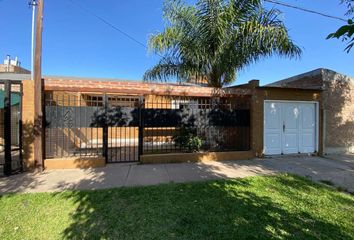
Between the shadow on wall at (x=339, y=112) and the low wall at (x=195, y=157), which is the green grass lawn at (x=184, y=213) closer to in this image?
the low wall at (x=195, y=157)

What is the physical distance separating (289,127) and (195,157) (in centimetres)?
433

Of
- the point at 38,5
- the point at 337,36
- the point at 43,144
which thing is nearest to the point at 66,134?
the point at 43,144

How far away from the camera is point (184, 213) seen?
14.1ft

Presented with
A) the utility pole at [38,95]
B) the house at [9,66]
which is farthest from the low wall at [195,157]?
the house at [9,66]

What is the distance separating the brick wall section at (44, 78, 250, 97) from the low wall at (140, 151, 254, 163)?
7.13 feet

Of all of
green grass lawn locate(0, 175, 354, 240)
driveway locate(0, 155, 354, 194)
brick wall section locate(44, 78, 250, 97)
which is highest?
brick wall section locate(44, 78, 250, 97)

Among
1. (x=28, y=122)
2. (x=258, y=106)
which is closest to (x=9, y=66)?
(x=28, y=122)

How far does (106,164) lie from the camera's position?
26.0ft

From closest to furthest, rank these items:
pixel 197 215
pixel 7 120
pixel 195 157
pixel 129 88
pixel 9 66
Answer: pixel 197 215 → pixel 7 120 → pixel 129 88 → pixel 195 157 → pixel 9 66

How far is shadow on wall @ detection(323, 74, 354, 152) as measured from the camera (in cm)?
1090

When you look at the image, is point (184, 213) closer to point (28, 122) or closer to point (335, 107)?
point (28, 122)

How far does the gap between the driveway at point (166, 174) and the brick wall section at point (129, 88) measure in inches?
98.9

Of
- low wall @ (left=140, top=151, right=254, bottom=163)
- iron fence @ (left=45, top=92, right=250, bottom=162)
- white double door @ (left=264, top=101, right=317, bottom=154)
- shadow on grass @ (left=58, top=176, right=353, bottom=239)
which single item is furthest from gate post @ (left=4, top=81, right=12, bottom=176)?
white double door @ (left=264, top=101, right=317, bottom=154)

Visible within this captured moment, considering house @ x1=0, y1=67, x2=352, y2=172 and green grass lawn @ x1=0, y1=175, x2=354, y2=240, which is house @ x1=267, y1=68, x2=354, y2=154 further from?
green grass lawn @ x1=0, y1=175, x2=354, y2=240
